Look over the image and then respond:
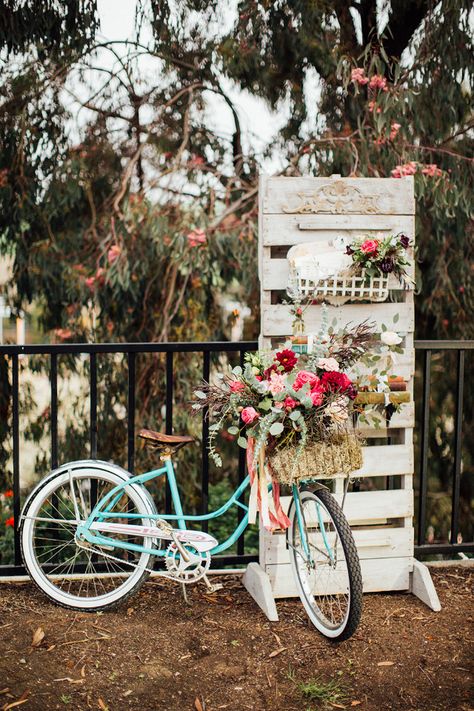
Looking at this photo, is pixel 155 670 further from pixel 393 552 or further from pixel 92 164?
pixel 92 164

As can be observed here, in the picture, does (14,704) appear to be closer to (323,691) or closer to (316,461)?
(323,691)

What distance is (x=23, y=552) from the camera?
3.10 meters

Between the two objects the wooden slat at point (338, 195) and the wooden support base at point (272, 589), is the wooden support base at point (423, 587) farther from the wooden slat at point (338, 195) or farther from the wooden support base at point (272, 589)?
the wooden slat at point (338, 195)

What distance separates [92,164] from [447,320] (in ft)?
8.22

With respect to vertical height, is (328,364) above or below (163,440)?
above

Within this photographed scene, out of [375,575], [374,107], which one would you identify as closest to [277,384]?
[375,575]

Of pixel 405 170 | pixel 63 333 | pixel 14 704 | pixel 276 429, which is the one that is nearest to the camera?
pixel 14 704

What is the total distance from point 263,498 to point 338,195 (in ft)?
3.97

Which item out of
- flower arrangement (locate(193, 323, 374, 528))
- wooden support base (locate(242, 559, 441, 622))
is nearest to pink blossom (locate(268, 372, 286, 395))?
flower arrangement (locate(193, 323, 374, 528))

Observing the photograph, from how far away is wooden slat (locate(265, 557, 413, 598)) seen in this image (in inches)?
125

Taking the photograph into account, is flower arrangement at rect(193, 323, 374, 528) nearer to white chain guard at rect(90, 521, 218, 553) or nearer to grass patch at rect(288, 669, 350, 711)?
white chain guard at rect(90, 521, 218, 553)

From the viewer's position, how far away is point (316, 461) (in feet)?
8.73

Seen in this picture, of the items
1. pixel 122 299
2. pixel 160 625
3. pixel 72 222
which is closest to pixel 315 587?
pixel 160 625

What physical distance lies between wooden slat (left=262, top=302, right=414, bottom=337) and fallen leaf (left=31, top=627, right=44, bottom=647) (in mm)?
1356
